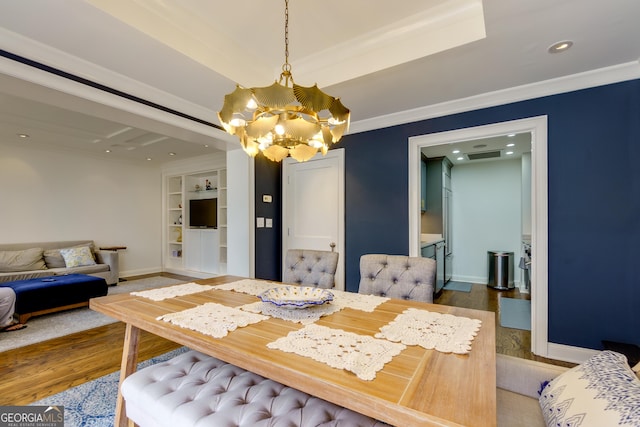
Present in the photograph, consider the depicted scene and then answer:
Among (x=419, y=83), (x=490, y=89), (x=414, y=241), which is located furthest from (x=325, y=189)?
(x=490, y=89)

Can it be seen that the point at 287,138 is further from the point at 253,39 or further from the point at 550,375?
the point at 550,375

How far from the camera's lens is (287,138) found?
160cm

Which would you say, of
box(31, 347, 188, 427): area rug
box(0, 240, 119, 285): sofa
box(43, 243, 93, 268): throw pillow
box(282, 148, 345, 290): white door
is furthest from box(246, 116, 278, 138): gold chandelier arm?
box(43, 243, 93, 268): throw pillow

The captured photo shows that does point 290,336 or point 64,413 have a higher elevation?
point 290,336

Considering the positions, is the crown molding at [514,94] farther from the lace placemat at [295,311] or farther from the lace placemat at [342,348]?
the lace placemat at [342,348]

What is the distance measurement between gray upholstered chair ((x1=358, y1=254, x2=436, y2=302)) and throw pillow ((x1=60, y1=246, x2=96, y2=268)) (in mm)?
5108

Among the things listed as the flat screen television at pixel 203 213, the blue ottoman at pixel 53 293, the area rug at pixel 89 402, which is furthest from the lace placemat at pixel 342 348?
the flat screen television at pixel 203 213

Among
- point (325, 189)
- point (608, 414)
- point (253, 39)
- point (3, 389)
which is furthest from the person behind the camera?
point (325, 189)

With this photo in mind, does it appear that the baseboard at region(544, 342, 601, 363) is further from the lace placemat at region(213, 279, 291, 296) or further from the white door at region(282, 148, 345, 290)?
the lace placemat at region(213, 279, 291, 296)

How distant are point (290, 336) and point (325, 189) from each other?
2.70 m

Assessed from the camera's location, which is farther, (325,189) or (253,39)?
(325,189)

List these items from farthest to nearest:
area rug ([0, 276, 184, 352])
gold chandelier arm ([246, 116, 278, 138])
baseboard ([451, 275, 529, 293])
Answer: baseboard ([451, 275, 529, 293])
area rug ([0, 276, 184, 352])
gold chandelier arm ([246, 116, 278, 138])

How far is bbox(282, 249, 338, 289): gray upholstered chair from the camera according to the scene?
218cm

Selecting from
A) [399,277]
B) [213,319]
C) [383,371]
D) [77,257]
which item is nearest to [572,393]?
[383,371]
